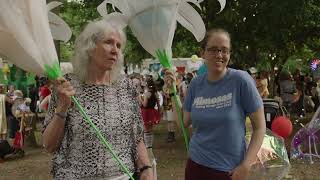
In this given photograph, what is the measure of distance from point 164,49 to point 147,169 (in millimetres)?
833

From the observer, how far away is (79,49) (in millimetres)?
2658

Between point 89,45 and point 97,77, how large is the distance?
0.56 ft

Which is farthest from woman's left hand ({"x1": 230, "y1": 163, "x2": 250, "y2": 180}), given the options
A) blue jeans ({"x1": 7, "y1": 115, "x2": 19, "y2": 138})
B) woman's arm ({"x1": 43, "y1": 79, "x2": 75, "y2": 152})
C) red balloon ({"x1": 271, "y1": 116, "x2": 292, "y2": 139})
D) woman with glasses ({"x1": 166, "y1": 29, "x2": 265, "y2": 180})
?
blue jeans ({"x1": 7, "y1": 115, "x2": 19, "y2": 138})

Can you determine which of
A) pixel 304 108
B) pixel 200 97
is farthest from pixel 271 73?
pixel 200 97

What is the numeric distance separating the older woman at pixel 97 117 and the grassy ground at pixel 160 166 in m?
5.26

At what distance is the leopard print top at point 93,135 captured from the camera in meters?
2.53

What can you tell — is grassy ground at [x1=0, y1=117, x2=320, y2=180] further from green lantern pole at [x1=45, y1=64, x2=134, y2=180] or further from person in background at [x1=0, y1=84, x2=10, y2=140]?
green lantern pole at [x1=45, y1=64, x2=134, y2=180]

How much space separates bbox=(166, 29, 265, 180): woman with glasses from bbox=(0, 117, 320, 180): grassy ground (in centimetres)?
475

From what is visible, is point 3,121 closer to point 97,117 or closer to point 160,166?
point 160,166

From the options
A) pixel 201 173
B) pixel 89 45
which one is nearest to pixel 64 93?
pixel 89 45

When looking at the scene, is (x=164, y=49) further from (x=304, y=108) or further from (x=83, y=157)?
(x=304, y=108)

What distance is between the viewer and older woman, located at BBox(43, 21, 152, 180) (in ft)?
8.30

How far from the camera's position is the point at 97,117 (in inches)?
100

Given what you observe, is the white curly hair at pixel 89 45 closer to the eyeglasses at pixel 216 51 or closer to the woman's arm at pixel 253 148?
the eyeglasses at pixel 216 51
